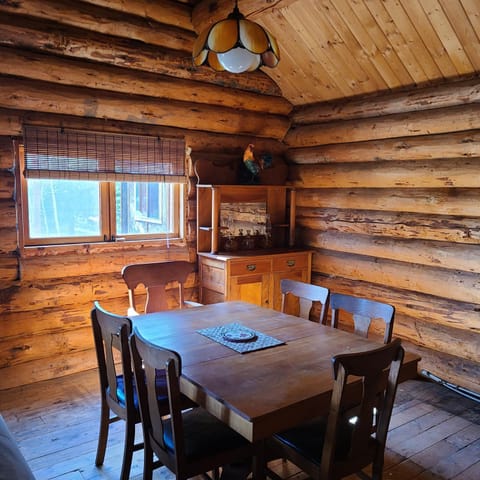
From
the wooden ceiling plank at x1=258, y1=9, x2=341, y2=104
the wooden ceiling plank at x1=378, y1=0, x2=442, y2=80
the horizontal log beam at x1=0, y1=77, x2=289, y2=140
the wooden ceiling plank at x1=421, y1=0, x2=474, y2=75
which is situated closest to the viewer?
the wooden ceiling plank at x1=421, y1=0, x2=474, y2=75

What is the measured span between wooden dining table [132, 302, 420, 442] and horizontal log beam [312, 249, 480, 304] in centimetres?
159

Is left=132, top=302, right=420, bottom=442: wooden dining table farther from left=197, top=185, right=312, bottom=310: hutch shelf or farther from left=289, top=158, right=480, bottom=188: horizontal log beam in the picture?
left=289, top=158, right=480, bottom=188: horizontal log beam

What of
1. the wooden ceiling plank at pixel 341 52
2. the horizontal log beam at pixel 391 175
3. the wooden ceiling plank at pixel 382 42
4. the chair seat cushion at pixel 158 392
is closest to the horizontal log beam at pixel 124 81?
the horizontal log beam at pixel 391 175

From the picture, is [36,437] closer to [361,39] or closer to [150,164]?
[150,164]

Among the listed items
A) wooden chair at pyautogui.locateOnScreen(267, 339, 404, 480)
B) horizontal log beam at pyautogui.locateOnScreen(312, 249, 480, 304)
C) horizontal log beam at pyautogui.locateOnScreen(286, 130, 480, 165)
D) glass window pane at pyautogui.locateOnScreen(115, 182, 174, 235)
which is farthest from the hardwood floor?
horizontal log beam at pyautogui.locateOnScreen(286, 130, 480, 165)

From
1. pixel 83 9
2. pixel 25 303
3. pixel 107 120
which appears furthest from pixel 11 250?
Result: pixel 83 9

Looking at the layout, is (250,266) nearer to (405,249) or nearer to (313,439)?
(405,249)

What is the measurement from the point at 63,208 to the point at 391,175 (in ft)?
9.21

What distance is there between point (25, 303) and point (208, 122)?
2259 millimetres

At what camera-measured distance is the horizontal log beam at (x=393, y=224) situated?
3.52 meters

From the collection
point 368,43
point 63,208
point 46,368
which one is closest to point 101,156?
point 63,208

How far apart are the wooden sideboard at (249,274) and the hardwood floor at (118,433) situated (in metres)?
1.30

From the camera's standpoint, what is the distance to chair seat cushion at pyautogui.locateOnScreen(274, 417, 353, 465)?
6.26ft

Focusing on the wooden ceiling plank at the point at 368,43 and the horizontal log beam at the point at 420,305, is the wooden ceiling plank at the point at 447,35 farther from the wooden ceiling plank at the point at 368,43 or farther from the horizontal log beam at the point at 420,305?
the horizontal log beam at the point at 420,305
